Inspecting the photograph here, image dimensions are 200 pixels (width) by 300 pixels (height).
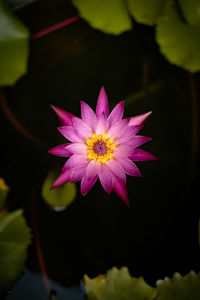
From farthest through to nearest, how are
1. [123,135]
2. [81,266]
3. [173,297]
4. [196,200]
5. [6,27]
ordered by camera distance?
[196,200], [81,266], [6,27], [173,297], [123,135]

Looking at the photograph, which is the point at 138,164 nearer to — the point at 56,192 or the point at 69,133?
the point at 56,192

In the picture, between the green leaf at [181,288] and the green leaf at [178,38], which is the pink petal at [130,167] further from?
the green leaf at [178,38]

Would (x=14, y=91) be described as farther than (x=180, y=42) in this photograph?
Yes

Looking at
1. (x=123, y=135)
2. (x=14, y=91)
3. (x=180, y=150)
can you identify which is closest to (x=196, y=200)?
(x=180, y=150)

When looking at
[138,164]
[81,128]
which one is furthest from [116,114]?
[138,164]

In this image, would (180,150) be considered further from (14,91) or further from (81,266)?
(14,91)

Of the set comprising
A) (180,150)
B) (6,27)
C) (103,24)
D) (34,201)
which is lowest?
(180,150)
